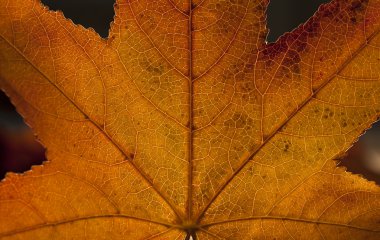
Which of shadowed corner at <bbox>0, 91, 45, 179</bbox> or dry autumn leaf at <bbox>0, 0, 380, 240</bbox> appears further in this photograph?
shadowed corner at <bbox>0, 91, 45, 179</bbox>

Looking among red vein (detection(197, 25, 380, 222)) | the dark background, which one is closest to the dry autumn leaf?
red vein (detection(197, 25, 380, 222))

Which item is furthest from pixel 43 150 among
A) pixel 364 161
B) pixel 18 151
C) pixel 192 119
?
pixel 192 119

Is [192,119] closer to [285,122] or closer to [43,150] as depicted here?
[285,122]

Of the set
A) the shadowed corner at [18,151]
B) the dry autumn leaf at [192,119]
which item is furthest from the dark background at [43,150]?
the dry autumn leaf at [192,119]

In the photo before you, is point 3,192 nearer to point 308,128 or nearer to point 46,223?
point 46,223

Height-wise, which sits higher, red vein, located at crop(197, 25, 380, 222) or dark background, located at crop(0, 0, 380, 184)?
dark background, located at crop(0, 0, 380, 184)

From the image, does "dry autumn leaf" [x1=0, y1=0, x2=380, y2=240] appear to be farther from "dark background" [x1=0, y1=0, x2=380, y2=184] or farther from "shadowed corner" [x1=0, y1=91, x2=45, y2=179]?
"shadowed corner" [x1=0, y1=91, x2=45, y2=179]

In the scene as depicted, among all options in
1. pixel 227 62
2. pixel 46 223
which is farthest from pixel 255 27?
pixel 46 223
